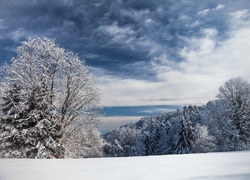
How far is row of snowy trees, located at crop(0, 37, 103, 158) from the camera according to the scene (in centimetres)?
1333

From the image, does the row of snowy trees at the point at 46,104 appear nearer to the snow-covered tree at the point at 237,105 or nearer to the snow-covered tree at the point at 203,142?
→ the snow-covered tree at the point at 237,105

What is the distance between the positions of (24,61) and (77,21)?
752 centimetres

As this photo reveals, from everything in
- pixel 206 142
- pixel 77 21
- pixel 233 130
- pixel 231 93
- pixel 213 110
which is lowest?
pixel 206 142

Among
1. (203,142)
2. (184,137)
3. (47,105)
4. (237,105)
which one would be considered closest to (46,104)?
(47,105)

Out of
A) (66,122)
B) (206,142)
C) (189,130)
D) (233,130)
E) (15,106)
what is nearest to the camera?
(15,106)

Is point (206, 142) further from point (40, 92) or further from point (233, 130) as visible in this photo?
point (40, 92)

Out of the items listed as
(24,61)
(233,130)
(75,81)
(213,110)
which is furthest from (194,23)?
(213,110)

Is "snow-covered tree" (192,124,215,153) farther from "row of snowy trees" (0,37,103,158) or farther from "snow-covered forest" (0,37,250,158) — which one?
"row of snowy trees" (0,37,103,158)

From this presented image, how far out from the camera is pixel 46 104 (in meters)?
13.6

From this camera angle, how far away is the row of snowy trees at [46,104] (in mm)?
13328

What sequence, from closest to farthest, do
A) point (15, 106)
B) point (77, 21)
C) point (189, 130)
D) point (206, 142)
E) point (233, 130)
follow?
point (77, 21), point (15, 106), point (233, 130), point (206, 142), point (189, 130)

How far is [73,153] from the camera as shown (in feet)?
48.3

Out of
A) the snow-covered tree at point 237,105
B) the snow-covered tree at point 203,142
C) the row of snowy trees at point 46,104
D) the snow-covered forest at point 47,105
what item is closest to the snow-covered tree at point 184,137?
the snow-covered tree at point 203,142

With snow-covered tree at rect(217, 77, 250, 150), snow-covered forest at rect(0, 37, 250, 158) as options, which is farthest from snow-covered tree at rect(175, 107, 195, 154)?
snow-covered forest at rect(0, 37, 250, 158)
